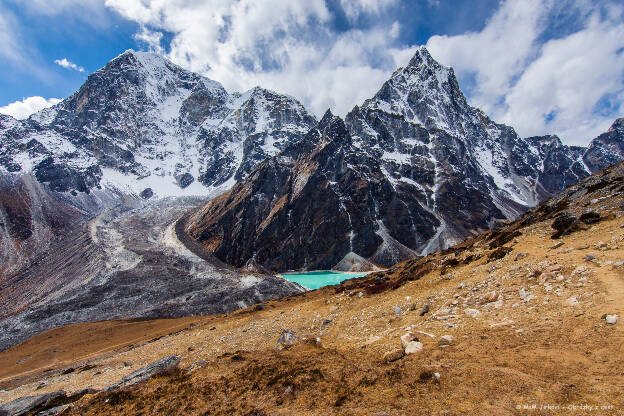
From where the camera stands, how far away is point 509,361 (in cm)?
1010

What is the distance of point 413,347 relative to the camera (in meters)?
12.3

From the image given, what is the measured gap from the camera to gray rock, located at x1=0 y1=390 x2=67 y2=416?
50.6ft

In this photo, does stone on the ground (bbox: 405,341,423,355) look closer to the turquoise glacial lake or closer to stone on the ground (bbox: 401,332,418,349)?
stone on the ground (bbox: 401,332,418,349)

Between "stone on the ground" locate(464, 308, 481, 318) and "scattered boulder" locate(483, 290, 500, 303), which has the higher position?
"scattered boulder" locate(483, 290, 500, 303)

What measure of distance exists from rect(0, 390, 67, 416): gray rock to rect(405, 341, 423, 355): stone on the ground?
706 inches

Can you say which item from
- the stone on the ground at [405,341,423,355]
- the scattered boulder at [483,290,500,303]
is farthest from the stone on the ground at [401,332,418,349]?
the scattered boulder at [483,290,500,303]

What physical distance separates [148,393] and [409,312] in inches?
530

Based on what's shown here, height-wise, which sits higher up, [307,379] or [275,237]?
[275,237]

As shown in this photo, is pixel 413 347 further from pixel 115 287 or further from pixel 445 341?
pixel 115 287

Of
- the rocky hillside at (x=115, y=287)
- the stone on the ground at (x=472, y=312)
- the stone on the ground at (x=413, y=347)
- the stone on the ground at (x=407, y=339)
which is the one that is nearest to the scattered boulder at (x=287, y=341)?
the stone on the ground at (x=407, y=339)

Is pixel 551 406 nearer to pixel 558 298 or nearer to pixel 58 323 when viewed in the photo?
pixel 558 298

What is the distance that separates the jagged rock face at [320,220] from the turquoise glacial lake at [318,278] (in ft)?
20.1

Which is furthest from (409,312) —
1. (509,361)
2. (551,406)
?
(551,406)

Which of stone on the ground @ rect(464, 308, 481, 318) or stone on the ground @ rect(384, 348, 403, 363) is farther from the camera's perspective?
stone on the ground @ rect(464, 308, 481, 318)
